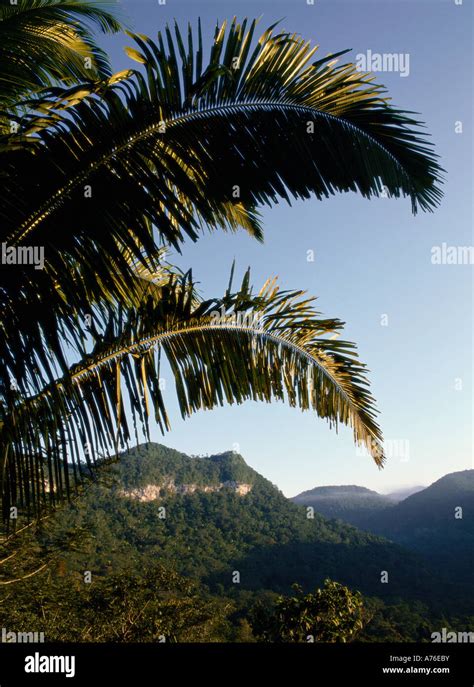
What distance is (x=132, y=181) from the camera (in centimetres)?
200

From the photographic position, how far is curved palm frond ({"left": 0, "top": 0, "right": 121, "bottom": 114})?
2.56 meters

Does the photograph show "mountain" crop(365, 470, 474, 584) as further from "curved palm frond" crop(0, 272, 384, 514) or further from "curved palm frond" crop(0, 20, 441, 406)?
"curved palm frond" crop(0, 20, 441, 406)

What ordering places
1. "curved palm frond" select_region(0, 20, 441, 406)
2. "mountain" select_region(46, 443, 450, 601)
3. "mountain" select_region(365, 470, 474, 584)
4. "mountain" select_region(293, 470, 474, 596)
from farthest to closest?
"mountain" select_region(365, 470, 474, 584) < "mountain" select_region(293, 470, 474, 596) < "mountain" select_region(46, 443, 450, 601) < "curved palm frond" select_region(0, 20, 441, 406)

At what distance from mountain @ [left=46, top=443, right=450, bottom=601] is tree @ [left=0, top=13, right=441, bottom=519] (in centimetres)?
4443

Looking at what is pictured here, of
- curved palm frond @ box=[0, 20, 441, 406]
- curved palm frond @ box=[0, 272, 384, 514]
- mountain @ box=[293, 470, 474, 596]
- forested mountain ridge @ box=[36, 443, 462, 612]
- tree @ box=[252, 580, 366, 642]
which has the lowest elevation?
mountain @ box=[293, 470, 474, 596]

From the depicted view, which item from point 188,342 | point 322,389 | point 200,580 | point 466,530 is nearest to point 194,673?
point 188,342

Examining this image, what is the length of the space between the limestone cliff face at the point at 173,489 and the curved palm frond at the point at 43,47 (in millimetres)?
96112

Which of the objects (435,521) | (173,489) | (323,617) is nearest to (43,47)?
(323,617)

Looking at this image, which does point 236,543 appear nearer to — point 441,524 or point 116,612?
point 116,612

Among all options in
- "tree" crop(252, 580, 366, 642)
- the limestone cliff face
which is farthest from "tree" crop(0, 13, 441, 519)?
the limestone cliff face

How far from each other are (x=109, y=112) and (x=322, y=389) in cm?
189

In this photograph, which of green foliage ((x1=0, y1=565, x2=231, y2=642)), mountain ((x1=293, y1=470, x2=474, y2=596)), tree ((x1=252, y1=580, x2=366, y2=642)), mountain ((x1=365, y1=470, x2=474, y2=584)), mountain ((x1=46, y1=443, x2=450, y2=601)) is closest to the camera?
green foliage ((x1=0, y1=565, x2=231, y2=642))

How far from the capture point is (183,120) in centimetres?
208

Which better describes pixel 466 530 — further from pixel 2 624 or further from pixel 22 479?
pixel 22 479
